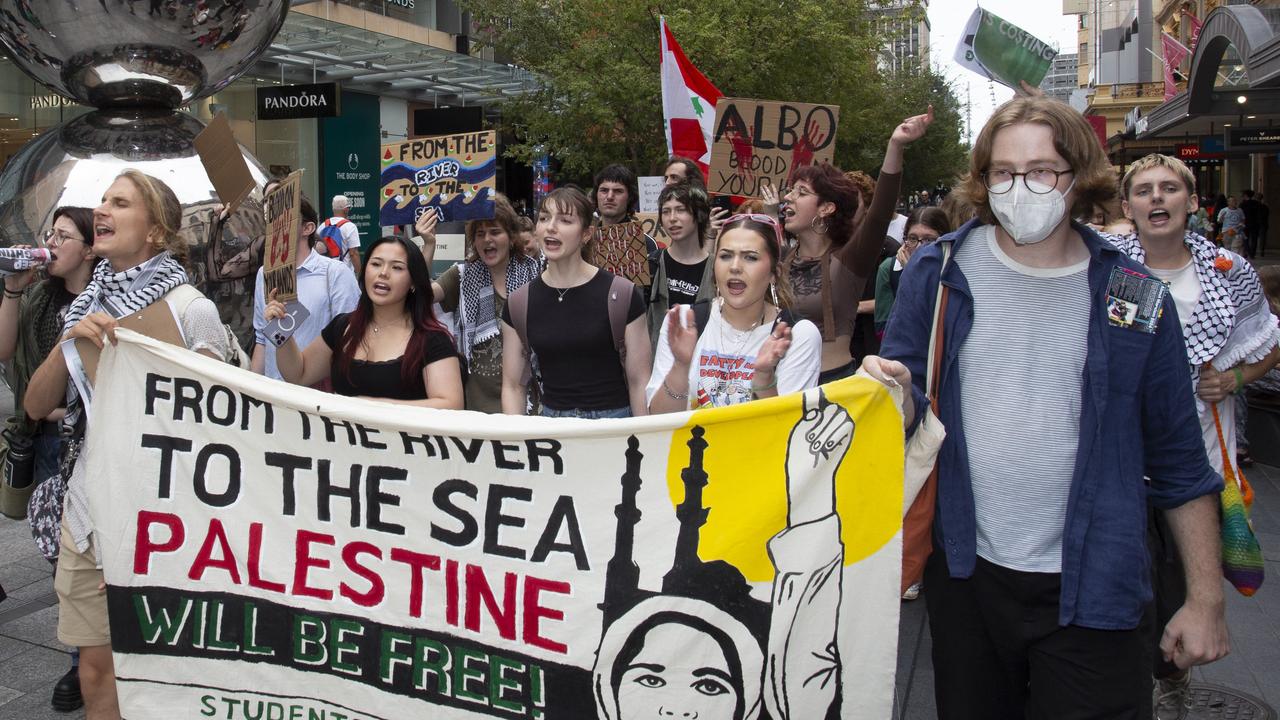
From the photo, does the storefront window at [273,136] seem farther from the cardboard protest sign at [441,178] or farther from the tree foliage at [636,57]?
the cardboard protest sign at [441,178]

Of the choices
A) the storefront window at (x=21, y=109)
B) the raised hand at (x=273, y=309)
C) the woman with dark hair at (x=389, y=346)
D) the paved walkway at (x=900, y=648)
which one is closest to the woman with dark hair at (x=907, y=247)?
the paved walkway at (x=900, y=648)

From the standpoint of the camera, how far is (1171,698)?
151 inches

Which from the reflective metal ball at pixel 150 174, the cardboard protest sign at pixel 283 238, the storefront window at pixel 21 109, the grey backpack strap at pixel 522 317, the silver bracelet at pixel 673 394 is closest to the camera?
the silver bracelet at pixel 673 394

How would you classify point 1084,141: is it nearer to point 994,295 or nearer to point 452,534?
point 994,295

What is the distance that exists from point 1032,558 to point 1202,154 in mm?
24666

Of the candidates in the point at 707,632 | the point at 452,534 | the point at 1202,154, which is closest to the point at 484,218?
the point at 452,534

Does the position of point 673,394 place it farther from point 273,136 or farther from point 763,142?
point 273,136

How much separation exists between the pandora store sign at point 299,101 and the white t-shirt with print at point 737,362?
330 inches

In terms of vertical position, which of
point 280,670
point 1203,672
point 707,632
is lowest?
point 1203,672

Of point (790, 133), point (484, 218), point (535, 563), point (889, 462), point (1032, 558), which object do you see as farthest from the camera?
point (790, 133)

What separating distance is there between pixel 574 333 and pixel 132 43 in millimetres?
2694

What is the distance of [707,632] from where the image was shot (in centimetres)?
287

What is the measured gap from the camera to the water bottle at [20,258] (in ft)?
13.4

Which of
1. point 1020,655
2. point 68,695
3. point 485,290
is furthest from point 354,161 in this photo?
point 1020,655
